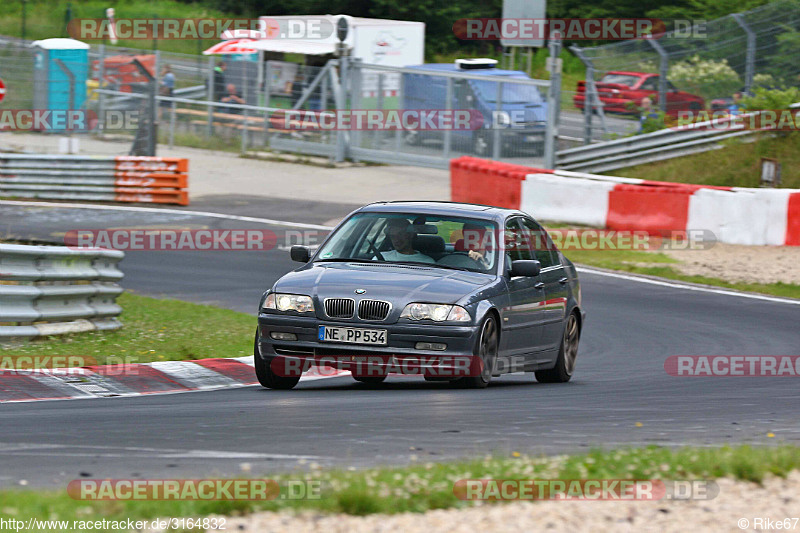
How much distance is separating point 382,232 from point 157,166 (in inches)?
633

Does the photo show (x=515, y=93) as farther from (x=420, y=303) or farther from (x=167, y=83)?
(x=420, y=303)

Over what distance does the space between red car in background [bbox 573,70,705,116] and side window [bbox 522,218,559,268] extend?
15364mm

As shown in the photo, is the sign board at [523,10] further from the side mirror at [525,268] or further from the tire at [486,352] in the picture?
the tire at [486,352]

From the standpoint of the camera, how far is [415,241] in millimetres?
9766

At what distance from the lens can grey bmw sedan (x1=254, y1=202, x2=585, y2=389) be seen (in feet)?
28.8

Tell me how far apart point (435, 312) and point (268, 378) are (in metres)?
1.38

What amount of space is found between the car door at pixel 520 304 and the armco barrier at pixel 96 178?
15529mm

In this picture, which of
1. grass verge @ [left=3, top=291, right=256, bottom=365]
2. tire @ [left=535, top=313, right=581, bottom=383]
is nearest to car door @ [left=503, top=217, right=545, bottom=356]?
tire @ [left=535, top=313, right=581, bottom=383]

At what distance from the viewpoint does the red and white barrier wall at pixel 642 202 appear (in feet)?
63.2

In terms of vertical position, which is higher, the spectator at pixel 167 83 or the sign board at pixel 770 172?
the spectator at pixel 167 83

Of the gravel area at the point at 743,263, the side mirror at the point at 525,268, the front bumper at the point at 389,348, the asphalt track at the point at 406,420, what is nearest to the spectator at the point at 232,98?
the gravel area at the point at 743,263

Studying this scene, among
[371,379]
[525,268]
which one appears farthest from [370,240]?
[525,268]

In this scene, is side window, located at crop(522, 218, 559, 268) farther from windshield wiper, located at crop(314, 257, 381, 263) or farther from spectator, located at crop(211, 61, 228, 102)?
spectator, located at crop(211, 61, 228, 102)

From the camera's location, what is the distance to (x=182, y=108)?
3459 centimetres
